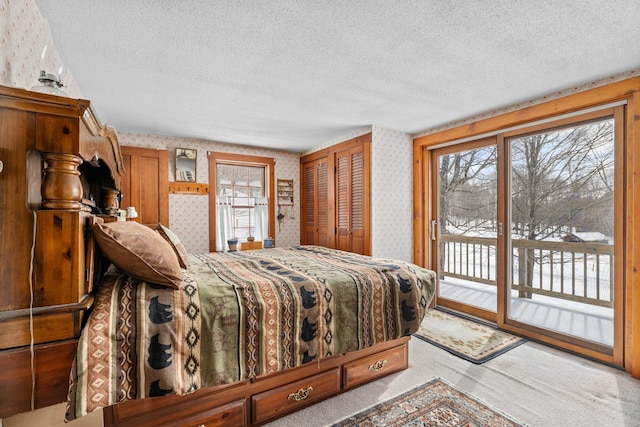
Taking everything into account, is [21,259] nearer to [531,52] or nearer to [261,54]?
[261,54]

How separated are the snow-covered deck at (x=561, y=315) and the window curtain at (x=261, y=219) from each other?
3.18 metres

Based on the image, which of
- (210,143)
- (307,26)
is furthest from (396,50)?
(210,143)

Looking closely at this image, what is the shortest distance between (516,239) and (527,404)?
6.39ft

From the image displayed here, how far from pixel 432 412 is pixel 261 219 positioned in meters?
3.86

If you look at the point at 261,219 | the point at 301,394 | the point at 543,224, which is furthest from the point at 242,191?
the point at 543,224

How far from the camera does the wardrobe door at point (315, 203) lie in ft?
16.1

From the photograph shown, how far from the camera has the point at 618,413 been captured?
1906 millimetres

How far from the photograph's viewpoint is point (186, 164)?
4.48 meters

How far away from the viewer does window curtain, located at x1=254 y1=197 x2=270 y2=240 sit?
16.9 feet

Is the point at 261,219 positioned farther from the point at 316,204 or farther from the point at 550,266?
the point at 550,266

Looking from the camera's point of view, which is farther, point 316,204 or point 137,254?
point 316,204

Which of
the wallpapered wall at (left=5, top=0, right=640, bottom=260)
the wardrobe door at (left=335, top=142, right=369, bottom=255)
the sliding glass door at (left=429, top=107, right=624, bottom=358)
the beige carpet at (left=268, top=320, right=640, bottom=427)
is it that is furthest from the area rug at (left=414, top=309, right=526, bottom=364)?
the wardrobe door at (left=335, top=142, right=369, bottom=255)

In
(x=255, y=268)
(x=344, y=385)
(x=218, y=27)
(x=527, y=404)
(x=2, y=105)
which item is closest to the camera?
(x=2, y=105)

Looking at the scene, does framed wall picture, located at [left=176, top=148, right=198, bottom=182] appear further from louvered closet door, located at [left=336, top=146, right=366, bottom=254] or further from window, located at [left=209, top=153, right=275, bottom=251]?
louvered closet door, located at [left=336, top=146, right=366, bottom=254]
